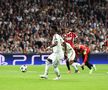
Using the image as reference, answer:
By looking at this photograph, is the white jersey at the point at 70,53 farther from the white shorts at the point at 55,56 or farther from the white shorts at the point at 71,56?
the white shorts at the point at 55,56

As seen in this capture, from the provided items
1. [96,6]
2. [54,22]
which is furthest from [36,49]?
[96,6]

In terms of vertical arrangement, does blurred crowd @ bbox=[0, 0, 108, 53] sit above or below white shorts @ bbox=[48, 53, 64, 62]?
above

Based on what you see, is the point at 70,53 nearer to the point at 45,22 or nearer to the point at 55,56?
the point at 55,56

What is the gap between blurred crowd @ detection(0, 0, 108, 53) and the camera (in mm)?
37500

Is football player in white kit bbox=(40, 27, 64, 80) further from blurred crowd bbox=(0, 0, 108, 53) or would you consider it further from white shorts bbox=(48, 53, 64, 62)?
blurred crowd bbox=(0, 0, 108, 53)

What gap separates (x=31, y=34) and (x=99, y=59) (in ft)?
18.7

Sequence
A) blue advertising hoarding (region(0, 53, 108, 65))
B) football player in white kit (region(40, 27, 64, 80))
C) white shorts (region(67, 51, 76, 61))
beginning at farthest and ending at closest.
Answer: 1. blue advertising hoarding (region(0, 53, 108, 65))
2. white shorts (region(67, 51, 76, 61))
3. football player in white kit (region(40, 27, 64, 80))

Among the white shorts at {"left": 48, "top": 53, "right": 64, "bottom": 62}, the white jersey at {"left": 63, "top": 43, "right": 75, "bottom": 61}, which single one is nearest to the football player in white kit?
the white shorts at {"left": 48, "top": 53, "right": 64, "bottom": 62}

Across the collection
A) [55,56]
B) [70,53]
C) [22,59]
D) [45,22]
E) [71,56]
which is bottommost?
[22,59]

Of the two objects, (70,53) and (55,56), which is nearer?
(55,56)

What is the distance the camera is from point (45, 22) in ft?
132

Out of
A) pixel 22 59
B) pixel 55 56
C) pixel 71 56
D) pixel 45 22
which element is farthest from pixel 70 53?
pixel 45 22

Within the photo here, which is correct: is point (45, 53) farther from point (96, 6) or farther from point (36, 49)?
point (96, 6)

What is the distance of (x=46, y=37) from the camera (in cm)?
3897
